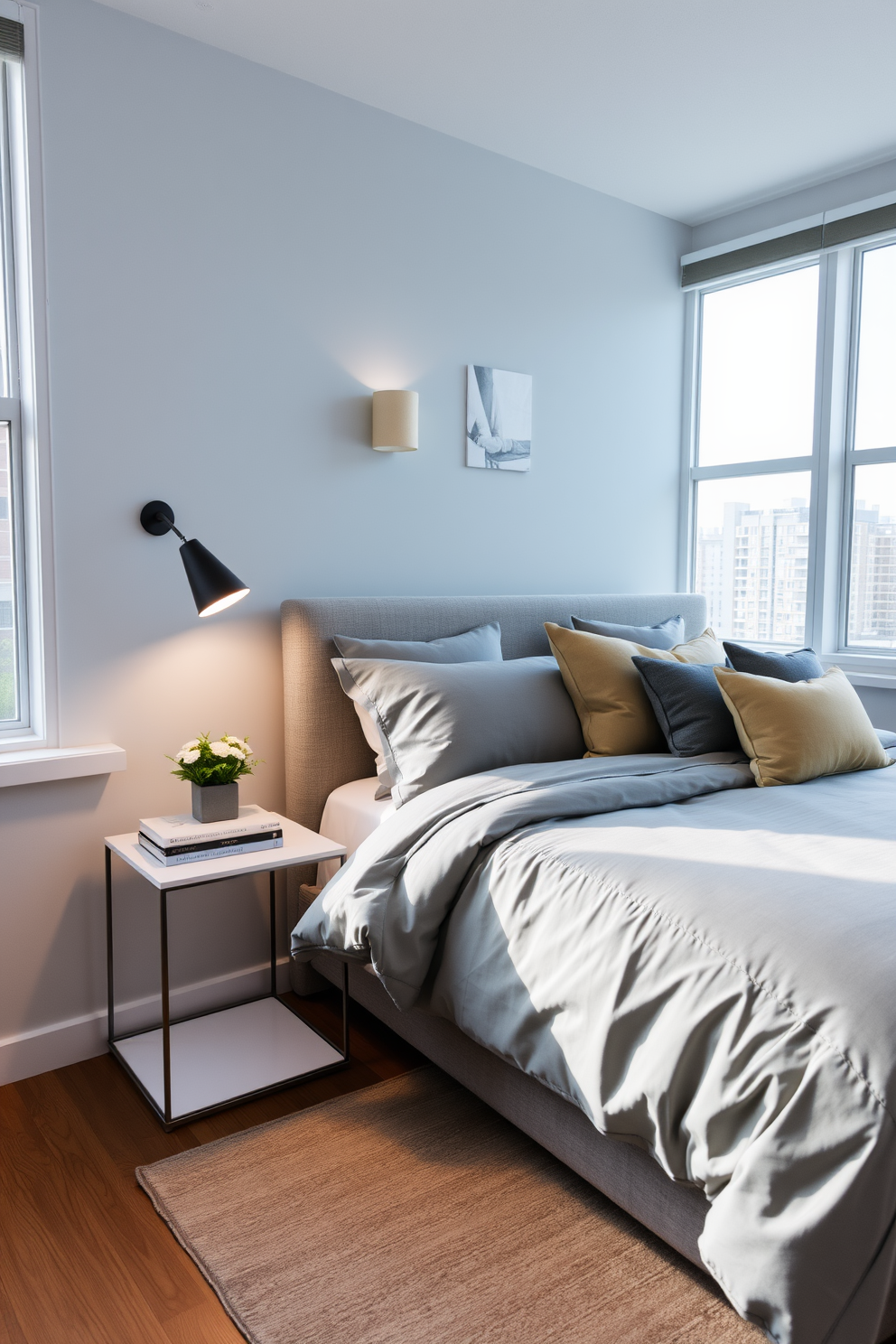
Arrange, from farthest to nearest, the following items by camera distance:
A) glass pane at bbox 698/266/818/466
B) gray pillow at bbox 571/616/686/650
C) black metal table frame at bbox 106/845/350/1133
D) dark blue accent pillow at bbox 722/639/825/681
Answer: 1. glass pane at bbox 698/266/818/466
2. gray pillow at bbox 571/616/686/650
3. dark blue accent pillow at bbox 722/639/825/681
4. black metal table frame at bbox 106/845/350/1133

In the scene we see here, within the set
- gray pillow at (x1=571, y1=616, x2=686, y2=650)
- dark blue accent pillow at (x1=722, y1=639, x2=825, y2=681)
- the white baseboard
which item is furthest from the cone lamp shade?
dark blue accent pillow at (x1=722, y1=639, x2=825, y2=681)

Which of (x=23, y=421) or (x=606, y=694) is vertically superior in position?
(x=23, y=421)

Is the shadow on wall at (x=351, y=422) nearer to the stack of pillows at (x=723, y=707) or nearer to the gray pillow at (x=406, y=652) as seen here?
the gray pillow at (x=406, y=652)

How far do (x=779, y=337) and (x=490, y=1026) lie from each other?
314 centimetres

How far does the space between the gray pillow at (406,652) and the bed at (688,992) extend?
8 cm

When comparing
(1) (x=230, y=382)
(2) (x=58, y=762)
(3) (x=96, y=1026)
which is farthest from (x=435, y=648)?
(3) (x=96, y=1026)

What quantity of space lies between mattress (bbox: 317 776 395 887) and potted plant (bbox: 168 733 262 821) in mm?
329

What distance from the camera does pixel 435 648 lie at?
9.23 ft

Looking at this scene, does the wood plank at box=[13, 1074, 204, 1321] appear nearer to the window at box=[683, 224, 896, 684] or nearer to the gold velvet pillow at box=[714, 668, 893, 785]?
the gold velvet pillow at box=[714, 668, 893, 785]

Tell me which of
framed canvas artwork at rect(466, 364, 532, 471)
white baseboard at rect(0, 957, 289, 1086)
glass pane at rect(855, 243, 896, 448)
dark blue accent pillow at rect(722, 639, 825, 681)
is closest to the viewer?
white baseboard at rect(0, 957, 289, 1086)

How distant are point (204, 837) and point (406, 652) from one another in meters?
0.82

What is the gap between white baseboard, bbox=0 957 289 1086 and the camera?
2.38 metres

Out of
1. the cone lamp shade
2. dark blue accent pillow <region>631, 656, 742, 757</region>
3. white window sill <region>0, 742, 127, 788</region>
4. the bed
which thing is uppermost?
the cone lamp shade

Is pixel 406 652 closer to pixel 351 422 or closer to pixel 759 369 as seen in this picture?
pixel 351 422
